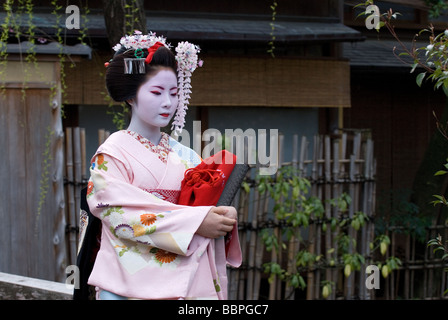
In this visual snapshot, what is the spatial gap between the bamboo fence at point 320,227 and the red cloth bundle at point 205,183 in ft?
9.63

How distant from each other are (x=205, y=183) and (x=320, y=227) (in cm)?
379

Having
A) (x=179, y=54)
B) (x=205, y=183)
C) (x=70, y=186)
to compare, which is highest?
(x=179, y=54)

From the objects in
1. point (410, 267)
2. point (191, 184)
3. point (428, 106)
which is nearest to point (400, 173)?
point (428, 106)

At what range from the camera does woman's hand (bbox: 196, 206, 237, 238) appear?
139 inches

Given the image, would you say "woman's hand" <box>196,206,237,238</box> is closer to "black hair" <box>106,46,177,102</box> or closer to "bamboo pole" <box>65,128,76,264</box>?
"black hair" <box>106,46,177,102</box>

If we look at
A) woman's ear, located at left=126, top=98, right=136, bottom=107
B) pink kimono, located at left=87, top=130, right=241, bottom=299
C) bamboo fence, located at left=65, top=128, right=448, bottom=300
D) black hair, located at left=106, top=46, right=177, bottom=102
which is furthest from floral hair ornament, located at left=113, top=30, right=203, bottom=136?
bamboo fence, located at left=65, top=128, right=448, bottom=300

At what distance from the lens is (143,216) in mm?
3523

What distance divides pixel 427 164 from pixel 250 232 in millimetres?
2811

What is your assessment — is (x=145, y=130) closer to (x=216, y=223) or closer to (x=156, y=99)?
(x=156, y=99)

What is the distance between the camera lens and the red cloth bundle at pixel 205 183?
366 cm

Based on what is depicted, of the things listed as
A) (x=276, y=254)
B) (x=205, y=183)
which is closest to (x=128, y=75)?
(x=205, y=183)

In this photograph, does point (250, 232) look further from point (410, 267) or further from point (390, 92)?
point (390, 92)

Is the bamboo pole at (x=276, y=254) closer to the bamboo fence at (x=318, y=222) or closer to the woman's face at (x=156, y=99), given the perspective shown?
the bamboo fence at (x=318, y=222)

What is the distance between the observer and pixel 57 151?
6.50 m
